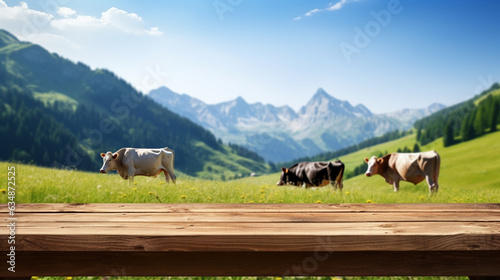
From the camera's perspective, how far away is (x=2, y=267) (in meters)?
2.55

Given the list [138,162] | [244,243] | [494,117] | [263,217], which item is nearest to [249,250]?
[244,243]

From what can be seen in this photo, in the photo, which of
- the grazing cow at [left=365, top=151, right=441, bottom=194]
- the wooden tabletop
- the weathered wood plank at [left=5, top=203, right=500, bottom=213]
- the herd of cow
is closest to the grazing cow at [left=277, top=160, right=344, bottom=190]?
the herd of cow

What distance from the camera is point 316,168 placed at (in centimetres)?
1115

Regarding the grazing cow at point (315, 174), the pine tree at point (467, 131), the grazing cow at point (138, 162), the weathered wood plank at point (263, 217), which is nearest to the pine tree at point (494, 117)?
the pine tree at point (467, 131)

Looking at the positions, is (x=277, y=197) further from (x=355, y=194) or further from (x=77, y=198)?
(x=77, y=198)

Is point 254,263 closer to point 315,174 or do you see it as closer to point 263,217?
point 263,217

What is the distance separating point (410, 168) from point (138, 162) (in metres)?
7.56

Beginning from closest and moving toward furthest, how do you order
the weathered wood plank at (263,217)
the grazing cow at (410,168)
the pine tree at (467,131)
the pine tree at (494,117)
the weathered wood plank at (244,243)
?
the weathered wood plank at (244,243), the weathered wood plank at (263,217), the grazing cow at (410,168), the pine tree at (494,117), the pine tree at (467,131)

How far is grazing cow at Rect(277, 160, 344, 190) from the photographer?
10.8 m

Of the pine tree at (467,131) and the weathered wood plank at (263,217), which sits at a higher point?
the pine tree at (467,131)

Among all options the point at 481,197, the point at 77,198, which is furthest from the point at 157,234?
the point at 481,197

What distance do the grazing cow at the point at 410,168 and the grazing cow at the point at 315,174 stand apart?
1.06 metres

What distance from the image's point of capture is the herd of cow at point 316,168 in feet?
28.0

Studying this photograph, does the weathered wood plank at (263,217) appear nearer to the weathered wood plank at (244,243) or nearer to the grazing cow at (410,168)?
the weathered wood plank at (244,243)
